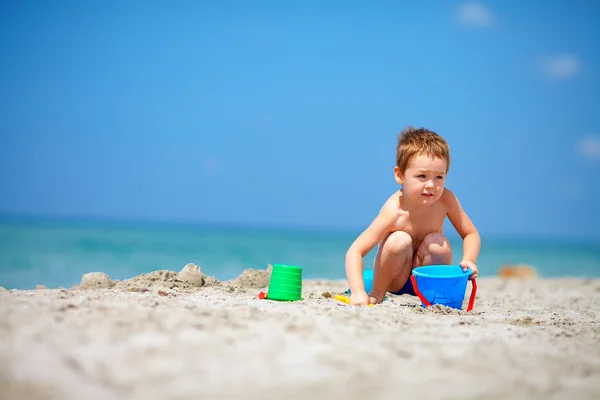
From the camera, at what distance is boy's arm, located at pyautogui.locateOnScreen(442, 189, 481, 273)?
396cm

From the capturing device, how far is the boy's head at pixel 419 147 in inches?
144

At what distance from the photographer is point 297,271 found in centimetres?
383

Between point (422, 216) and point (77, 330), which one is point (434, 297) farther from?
point (77, 330)

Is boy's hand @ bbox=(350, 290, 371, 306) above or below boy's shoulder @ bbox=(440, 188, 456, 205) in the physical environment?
below

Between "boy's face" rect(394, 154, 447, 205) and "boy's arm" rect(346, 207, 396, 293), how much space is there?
23 cm

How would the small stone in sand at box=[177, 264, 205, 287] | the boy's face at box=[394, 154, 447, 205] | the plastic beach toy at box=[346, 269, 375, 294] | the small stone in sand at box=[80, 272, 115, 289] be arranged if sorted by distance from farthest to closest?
1. the plastic beach toy at box=[346, 269, 375, 294]
2. the small stone in sand at box=[177, 264, 205, 287]
3. the small stone in sand at box=[80, 272, 115, 289]
4. the boy's face at box=[394, 154, 447, 205]

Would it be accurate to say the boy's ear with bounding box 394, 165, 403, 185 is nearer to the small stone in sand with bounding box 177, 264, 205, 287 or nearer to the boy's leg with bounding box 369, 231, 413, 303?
the boy's leg with bounding box 369, 231, 413, 303

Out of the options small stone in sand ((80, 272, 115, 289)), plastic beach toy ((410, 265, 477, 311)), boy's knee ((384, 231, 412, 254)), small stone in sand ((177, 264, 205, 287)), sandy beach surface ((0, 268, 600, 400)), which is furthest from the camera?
small stone in sand ((177, 264, 205, 287))

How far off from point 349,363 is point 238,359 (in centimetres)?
39

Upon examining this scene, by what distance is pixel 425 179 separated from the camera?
368 cm

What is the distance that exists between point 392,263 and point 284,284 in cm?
77

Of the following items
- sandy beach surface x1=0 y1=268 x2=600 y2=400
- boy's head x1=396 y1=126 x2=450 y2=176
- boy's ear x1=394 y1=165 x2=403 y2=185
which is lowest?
Result: sandy beach surface x1=0 y1=268 x2=600 y2=400

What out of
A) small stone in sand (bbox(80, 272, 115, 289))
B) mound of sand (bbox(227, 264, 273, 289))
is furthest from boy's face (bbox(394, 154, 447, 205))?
small stone in sand (bbox(80, 272, 115, 289))

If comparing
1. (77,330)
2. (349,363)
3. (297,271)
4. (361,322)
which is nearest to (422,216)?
(297,271)
